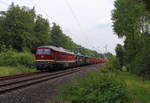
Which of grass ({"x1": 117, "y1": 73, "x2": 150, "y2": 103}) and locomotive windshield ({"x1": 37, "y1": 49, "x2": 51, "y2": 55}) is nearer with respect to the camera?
grass ({"x1": 117, "y1": 73, "x2": 150, "y2": 103})

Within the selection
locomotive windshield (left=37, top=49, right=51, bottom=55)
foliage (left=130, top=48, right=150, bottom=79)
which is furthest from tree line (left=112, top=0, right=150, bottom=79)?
locomotive windshield (left=37, top=49, right=51, bottom=55)

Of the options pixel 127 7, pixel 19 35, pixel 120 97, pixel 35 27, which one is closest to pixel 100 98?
pixel 120 97

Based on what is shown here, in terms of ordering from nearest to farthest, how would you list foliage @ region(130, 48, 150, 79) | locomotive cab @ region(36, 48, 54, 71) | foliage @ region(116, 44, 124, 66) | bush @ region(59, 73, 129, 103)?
bush @ region(59, 73, 129, 103) → locomotive cab @ region(36, 48, 54, 71) → foliage @ region(130, 48, 150, 79) → foliage @ region(116, 44, 124, 66)

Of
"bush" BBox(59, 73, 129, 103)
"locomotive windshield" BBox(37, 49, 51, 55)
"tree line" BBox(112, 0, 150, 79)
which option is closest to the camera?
"bush" BBox(59, 73, 129, 103)

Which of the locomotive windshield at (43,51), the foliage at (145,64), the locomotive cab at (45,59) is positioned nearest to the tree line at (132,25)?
the foliage at (145,64)

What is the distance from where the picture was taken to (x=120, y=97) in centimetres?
942

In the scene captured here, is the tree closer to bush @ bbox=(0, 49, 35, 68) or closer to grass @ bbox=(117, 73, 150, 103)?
bush @ bbox=(0, 49, 35, 68)

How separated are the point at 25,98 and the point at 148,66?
21309 mm

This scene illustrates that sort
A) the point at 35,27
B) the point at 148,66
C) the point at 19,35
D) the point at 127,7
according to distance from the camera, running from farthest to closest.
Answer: the point at 35,27, the point at 19,35, the point at 127,7, the point at 148,66

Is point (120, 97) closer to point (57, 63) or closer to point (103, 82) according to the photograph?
point (103, 82)

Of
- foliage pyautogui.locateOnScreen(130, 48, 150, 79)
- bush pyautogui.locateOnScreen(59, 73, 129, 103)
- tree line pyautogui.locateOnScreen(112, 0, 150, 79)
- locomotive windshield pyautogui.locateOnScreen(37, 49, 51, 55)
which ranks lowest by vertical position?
bush pyautogui.locateOnScreen(59, 73, 129, 103)

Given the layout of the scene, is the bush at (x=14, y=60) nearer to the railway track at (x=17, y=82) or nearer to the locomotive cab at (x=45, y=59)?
the locomotive cab at (x=45, y=59)

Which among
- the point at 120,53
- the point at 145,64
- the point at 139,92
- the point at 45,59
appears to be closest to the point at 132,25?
the point at 145,64

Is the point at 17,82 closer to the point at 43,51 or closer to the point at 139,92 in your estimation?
the point at 139,92
